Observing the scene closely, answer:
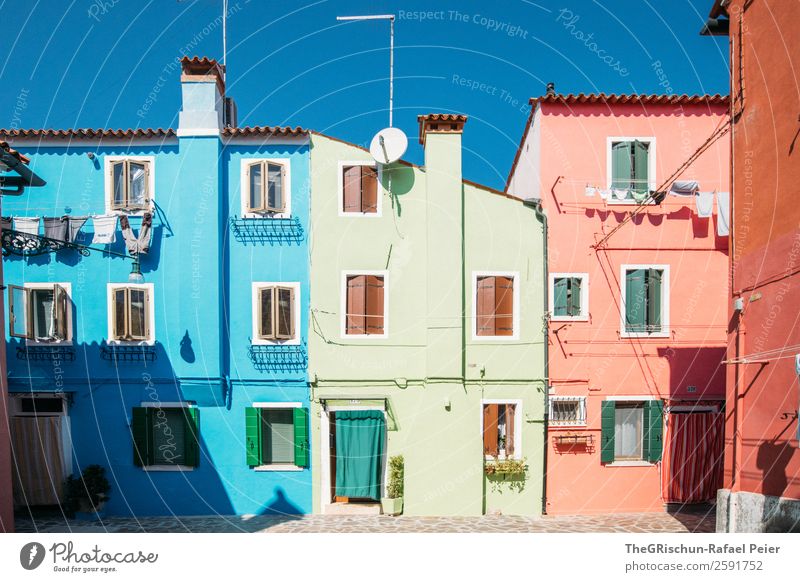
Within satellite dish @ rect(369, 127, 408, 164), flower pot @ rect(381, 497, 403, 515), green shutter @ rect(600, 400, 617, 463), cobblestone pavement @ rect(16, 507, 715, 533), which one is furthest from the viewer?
green shutter @ rect(600, 400, 617, 463)

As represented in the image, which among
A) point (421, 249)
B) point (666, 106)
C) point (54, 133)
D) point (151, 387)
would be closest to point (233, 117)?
point (54, 133)

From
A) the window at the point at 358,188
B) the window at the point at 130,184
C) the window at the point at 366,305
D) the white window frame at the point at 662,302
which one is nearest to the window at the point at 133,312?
the window at the point at 130,184

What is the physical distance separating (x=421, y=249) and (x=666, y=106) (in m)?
4.03

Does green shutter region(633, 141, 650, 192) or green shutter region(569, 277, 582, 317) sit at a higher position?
green shutter region(633, 141, 650, 192)

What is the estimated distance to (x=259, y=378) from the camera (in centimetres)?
650

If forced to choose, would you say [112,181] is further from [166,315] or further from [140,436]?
[140,436]

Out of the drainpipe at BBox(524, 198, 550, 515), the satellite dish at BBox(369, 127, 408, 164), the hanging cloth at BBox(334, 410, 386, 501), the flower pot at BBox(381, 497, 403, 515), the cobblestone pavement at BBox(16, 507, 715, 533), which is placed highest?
the satellite dish at BBox(369, 127, 408, 164)

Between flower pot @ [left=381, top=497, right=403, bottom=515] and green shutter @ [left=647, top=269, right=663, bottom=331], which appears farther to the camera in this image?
green shutter @ [left=647, top=269, right=663, bottom=331]

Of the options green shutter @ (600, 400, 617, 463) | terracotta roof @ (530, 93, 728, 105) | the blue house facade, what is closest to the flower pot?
the blue house facade

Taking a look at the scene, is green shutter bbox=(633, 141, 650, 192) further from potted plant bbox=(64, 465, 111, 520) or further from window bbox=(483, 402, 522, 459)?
potted plant bbox=(64, 465, 111, 520)

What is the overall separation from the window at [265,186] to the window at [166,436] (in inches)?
116

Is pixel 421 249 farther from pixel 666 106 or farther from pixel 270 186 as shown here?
pixel 666 106

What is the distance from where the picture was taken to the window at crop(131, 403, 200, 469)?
21.3 feet

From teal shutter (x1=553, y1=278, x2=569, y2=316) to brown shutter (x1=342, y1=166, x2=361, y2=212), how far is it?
2953mm
